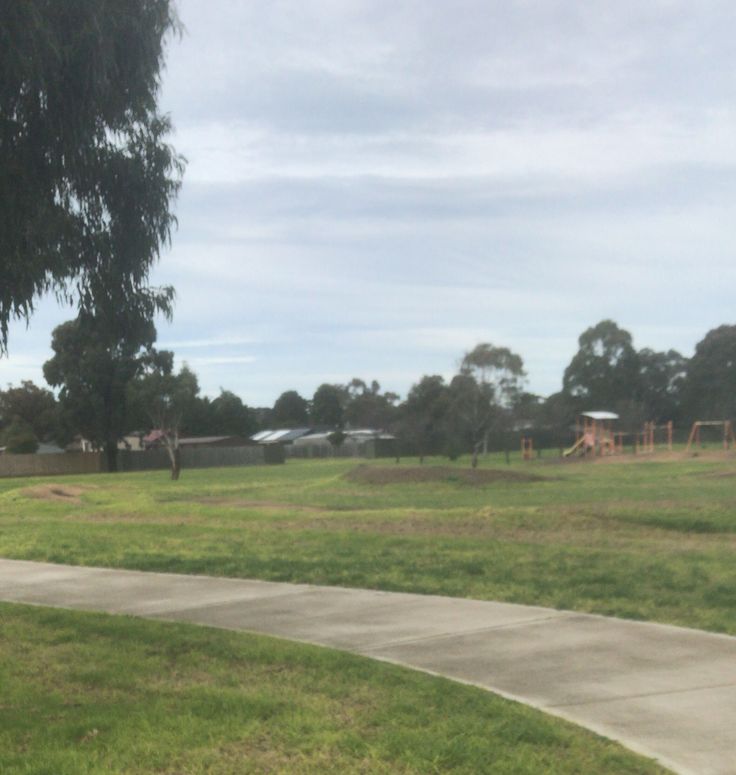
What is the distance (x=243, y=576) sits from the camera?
1243 cm

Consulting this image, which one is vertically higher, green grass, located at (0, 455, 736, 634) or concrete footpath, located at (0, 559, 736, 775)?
→ green grass, located at (0, 455, 736, 634)

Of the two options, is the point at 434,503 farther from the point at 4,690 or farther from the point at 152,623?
the point at 4,690

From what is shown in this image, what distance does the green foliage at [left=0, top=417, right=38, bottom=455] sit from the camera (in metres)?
75.8

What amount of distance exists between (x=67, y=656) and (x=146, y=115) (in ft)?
16.0

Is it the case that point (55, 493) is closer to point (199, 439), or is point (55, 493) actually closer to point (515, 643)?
point (515, 643)

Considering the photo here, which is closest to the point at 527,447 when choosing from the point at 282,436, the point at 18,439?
the point at 18,439

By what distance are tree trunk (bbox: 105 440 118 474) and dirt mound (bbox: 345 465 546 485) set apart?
121 ft

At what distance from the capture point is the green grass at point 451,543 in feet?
35.0

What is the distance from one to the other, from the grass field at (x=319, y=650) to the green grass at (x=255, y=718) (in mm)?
16

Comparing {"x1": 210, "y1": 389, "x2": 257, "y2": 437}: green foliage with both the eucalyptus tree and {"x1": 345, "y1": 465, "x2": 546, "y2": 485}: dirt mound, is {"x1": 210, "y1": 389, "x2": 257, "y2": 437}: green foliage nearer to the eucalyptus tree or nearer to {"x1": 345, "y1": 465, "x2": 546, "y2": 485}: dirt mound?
the eucalyptus tree

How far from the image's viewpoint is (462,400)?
62125 millimetres

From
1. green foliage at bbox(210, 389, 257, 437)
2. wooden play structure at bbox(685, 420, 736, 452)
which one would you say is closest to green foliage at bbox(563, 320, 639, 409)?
wooden play structure at bbox(685, 420, 736, 452)

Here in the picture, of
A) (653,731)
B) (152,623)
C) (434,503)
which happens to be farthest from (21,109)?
(434,503)

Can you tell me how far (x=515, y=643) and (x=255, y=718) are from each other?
2.66 m
